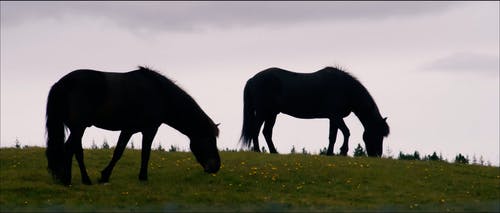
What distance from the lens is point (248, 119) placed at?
1156 inches

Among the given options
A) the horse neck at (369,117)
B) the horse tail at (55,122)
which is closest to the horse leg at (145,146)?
the horse tail at (55,122)

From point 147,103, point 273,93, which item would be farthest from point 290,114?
point 147,103

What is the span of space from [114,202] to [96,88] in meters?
3.27

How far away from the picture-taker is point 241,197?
20266 millimetres

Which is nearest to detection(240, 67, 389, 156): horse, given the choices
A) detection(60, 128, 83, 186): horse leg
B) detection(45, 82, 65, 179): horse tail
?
detection(60, 128, 83, 186): horse leg

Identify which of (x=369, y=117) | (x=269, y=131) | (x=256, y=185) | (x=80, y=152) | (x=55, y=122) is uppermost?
(x=369, y=117)

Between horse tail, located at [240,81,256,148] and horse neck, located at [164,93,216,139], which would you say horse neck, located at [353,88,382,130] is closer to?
horse tail, located at [240,81,256,148]

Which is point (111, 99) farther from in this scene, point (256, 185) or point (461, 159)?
point (461, 159)

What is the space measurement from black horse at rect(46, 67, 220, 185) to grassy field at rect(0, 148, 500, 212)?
75 centimetres

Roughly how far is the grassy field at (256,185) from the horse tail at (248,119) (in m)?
2.14

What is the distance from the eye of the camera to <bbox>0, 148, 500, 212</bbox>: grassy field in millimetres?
18859

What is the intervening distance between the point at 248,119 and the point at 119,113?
8.73 m

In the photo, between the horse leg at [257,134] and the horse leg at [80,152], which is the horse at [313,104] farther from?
the horse leg at [80,152]

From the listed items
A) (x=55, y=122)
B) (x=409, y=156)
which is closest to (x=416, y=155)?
(x=409, y=156)
